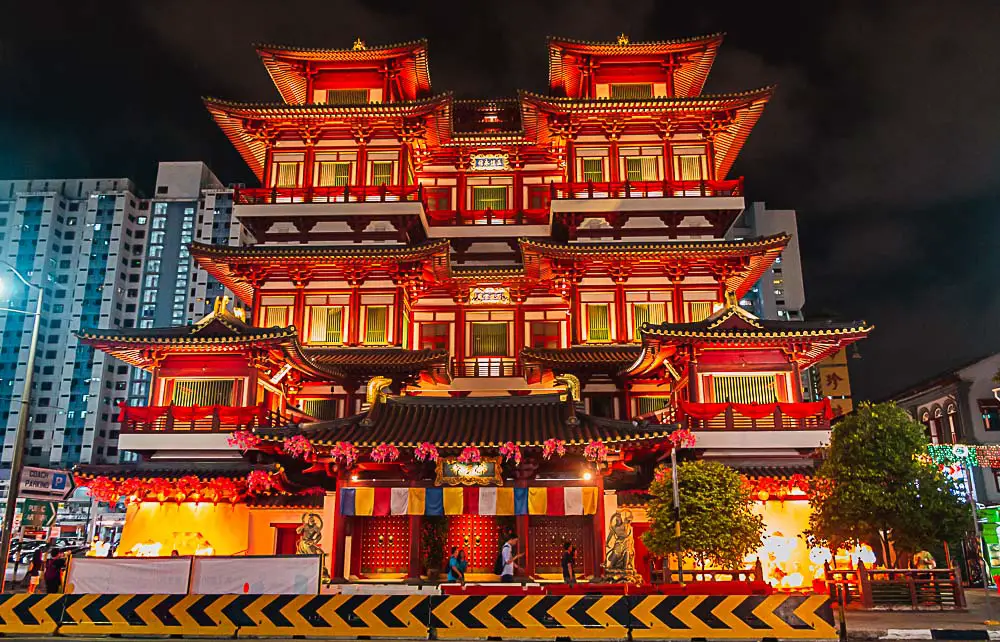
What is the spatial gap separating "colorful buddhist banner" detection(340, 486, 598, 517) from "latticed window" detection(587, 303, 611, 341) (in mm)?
12304

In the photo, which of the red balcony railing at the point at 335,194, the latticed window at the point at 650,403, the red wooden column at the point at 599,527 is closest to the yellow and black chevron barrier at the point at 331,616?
the red wooden column at the point at 599,527

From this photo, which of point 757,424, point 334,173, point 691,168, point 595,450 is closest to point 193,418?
point 334,173

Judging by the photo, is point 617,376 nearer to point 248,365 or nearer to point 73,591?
point 248,365

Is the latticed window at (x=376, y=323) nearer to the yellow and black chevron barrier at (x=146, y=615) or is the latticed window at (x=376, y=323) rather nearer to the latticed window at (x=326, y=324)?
the latticed window at (x=326, y=324)

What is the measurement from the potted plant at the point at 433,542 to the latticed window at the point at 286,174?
2109 centimetres

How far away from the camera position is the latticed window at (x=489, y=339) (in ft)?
127

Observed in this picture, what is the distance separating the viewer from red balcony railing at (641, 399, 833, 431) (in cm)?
2931

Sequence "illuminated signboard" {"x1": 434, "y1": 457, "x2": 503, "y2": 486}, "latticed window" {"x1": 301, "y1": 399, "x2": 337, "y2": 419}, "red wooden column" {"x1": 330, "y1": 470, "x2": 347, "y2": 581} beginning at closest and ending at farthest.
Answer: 1. "red wooden column" {"x1": 330, "y1": 470, "x2": 347, "y2": 581}
2. "illuminated signboard" {"x1": 434, "y1": 457, "x2": 503, "y2": 486}
3. "latticed window" {"x1": 301, "y1": 399, "x2": 337, "y2": 419}

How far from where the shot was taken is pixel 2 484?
87.4 meters

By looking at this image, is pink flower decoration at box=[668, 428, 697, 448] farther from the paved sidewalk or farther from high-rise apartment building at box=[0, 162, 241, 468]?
high-rise apartment building at box=[0, 162, 241, 468]

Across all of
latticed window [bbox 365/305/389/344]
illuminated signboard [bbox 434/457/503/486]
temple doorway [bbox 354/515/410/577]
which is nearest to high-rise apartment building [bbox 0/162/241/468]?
latticed window [bbox 365/305/389/344]

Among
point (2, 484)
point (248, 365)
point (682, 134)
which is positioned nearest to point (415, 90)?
point (682, 134)

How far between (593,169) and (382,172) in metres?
11.4

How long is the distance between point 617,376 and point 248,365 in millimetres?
16583
